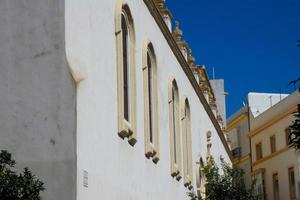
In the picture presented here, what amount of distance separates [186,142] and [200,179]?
11.0 ft

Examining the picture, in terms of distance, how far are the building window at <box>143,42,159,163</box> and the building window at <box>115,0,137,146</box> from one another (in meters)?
1.46

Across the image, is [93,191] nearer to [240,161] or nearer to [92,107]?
[92,107]

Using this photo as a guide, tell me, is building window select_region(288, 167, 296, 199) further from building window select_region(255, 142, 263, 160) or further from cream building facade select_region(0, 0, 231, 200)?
cream building facade select_region(0, 0, 231, 200)

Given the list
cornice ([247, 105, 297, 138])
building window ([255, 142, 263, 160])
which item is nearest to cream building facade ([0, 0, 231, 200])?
cornice ([247, 105, 297, 138])

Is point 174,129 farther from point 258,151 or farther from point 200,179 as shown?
point 258,151

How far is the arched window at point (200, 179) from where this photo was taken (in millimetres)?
30266

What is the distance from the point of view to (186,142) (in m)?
28.2

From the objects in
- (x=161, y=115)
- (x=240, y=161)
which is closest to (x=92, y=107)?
(x=161, y=115)

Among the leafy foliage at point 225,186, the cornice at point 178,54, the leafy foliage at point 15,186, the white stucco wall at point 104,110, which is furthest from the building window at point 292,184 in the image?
the leafy foliage at point 15,186

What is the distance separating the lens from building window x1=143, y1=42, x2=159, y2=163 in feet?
66.3

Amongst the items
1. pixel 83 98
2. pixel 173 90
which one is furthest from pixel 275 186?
pixel 83 98

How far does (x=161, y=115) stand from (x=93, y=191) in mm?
8789

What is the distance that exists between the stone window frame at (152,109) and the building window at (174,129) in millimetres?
2434

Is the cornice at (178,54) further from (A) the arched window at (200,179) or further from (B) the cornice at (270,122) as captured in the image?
(B) the cornice at (270,122)
